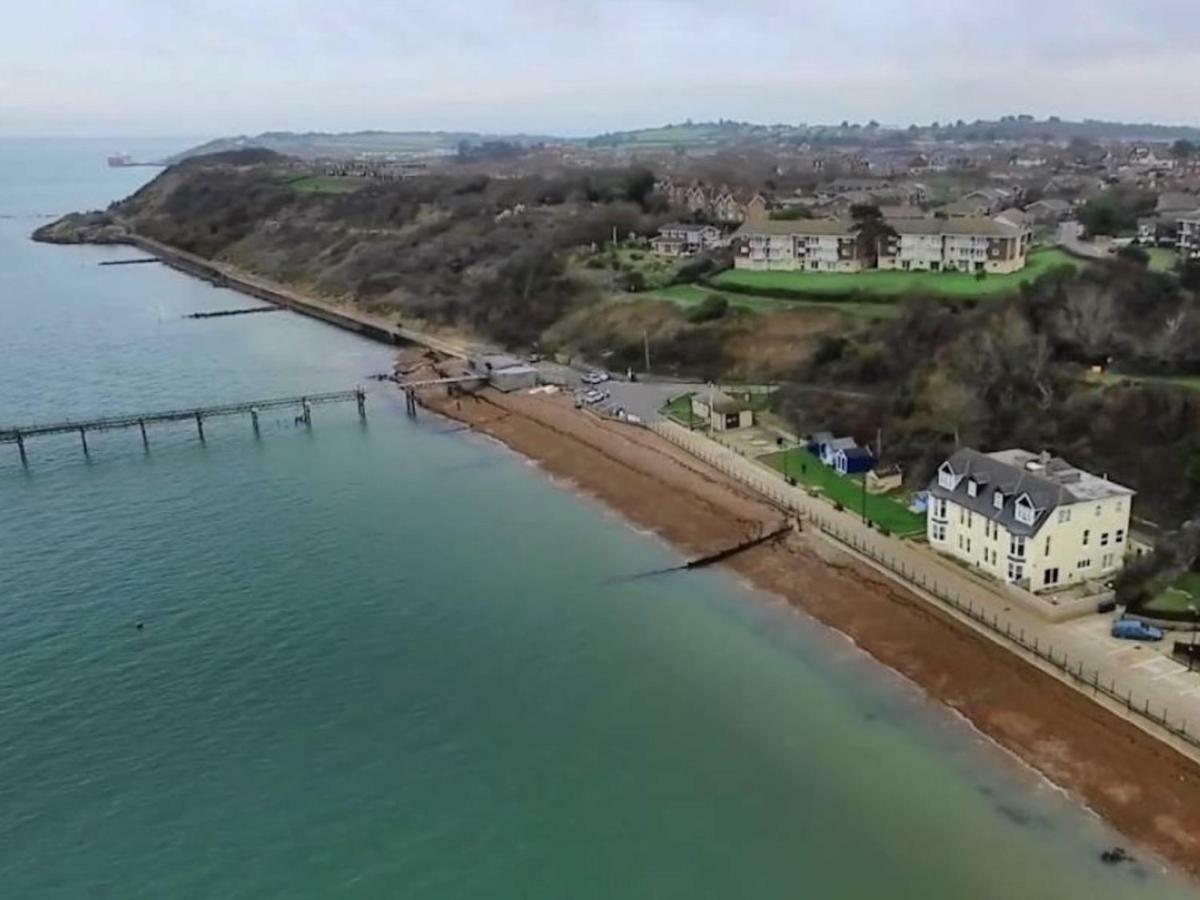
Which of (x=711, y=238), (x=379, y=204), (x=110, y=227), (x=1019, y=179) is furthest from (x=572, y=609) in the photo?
(x=110, y=227)

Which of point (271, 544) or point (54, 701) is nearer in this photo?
point (54, 701)

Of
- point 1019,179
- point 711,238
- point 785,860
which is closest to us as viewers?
point 785,860

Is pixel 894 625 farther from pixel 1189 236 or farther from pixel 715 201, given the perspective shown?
pixel 715 201

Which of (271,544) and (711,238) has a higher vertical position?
(711,238)

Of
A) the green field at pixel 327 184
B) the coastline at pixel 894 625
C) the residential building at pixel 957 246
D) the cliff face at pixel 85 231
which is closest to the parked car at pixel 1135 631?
the coastline at pixel 894 625

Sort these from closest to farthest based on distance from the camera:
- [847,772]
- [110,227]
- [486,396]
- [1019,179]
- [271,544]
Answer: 1. [847,772]
2. [271,544]
3. [486,396]
4. [1019,179]
5. [110,227]

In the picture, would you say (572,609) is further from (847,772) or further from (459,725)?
(847,772)
